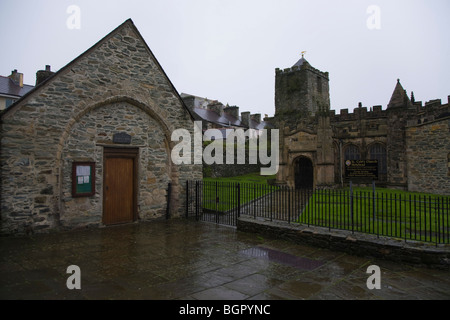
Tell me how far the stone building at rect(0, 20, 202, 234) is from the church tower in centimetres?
3522

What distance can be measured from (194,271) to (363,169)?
15673 millimetres

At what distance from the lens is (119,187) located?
33.2 feet

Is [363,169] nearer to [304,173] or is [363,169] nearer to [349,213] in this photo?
[304,173]

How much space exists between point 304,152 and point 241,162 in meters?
10.2

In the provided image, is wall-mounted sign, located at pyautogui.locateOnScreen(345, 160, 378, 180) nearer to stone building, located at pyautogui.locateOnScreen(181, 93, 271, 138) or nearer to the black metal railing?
the black metal railing

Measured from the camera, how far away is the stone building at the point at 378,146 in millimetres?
20906

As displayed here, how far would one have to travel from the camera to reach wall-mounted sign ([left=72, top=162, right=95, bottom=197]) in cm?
881

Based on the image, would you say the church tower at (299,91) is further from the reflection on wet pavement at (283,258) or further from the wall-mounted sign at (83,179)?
the reflection on wet pavement at (283,258)

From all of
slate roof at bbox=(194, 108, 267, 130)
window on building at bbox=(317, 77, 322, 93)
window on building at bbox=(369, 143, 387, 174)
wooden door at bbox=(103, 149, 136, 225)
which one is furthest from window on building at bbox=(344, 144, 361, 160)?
wooden door at bbox=(103, 149, 136, 225)

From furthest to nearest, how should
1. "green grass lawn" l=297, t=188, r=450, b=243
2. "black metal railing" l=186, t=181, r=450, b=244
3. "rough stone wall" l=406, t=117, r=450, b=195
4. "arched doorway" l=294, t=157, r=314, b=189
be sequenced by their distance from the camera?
"arched doorway" l=294, t=157, r=314, b=189, "rough stone wall" l=406, t=117, r=450, b=195, "black metal railing" l=186, t=181, r=450, b=244, "green grass lawn" l=297, t=188, r=450, b=243

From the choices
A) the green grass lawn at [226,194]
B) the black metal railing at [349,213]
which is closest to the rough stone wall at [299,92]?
the green grass lawn at [226,194]
